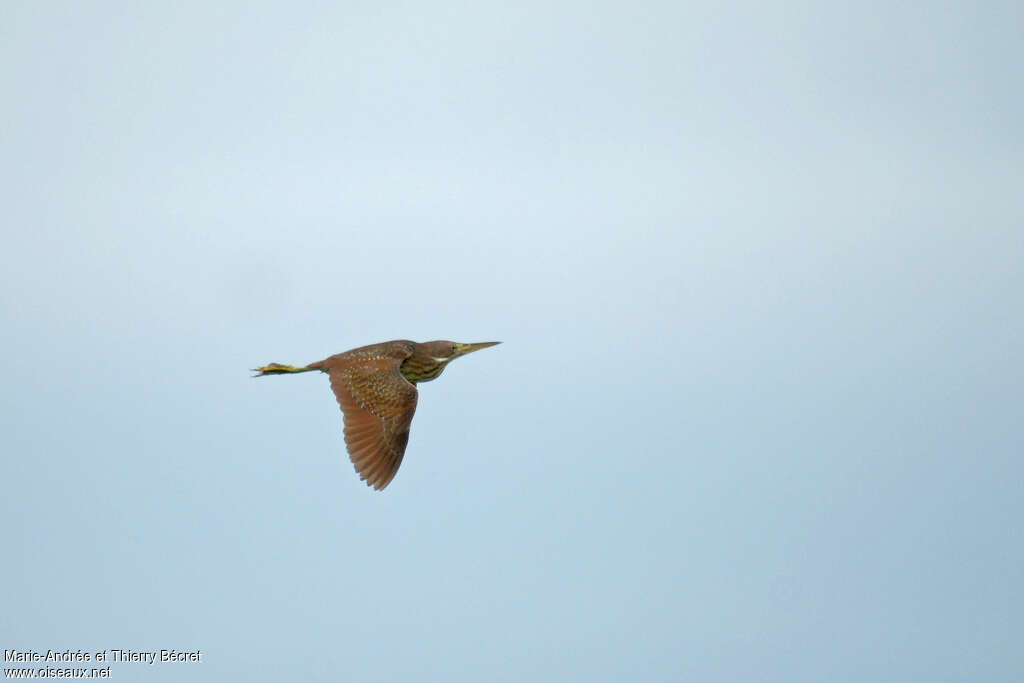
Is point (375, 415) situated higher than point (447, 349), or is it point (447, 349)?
point (447, 349)

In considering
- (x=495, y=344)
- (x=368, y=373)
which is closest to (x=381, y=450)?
(x=368, y=373)

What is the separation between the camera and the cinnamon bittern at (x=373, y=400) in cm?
2558

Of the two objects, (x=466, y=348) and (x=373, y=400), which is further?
(x=466, y=348)

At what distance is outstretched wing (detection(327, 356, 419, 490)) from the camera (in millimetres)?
25562

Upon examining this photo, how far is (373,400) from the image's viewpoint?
25.9m

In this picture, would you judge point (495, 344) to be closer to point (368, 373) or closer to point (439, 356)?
point (439, 356)

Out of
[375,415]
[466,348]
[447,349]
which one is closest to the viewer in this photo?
[375,415]

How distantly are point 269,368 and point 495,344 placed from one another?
4155mm

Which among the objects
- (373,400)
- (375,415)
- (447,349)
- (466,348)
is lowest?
(375,415)

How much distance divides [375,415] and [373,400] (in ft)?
0.85

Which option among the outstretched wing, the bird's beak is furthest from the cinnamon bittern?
the bird's beak

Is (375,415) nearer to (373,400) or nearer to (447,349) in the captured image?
(373,400)

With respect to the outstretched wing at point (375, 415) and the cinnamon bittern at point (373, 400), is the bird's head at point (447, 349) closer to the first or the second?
the cinnamon bittern at point (373, 400)

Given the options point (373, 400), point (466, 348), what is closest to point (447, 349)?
point (466, 348)
